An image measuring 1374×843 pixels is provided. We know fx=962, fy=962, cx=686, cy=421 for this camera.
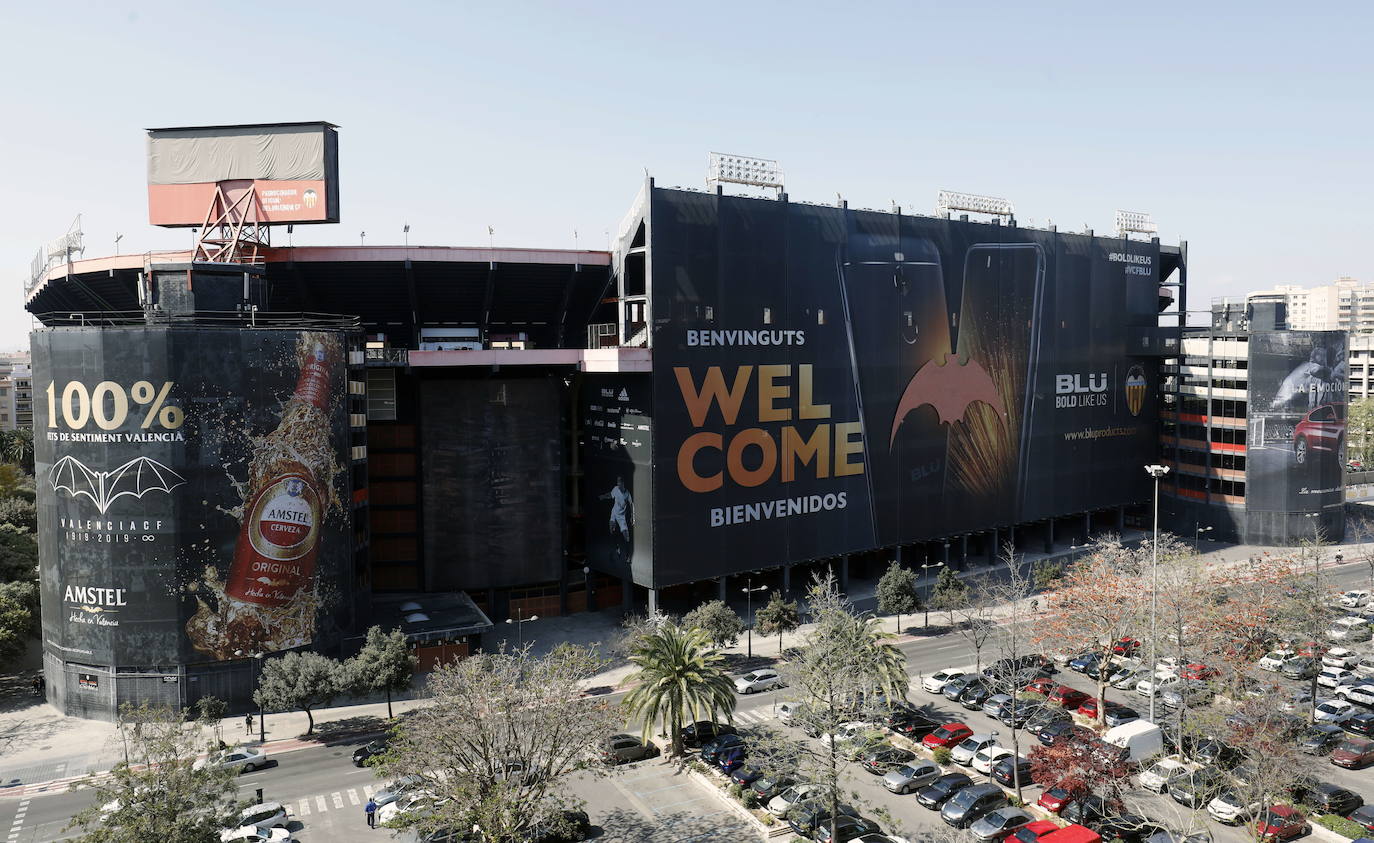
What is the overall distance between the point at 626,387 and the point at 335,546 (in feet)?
78.1

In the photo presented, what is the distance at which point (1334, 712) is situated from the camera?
57625 mm

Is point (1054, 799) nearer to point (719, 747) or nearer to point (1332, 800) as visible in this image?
point (1332, 800)

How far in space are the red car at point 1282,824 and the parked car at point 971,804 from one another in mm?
10961

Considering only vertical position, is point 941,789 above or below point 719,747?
below

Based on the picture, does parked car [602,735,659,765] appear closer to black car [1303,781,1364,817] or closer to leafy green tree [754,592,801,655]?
leafy green tree [754,592,801,655]

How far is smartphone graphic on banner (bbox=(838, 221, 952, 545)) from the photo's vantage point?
81.4 metres

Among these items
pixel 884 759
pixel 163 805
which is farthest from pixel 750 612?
pixel 163 805

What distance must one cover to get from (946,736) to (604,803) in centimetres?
1940

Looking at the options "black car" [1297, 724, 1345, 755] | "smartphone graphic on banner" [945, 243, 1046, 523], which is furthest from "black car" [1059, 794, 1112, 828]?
"smartphone graphic on banner" [945, 243, 1046, 523]

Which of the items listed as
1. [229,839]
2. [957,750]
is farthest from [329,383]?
[957,750]

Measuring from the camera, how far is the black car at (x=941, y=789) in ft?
153

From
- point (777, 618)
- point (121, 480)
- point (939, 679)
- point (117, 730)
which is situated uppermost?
point (121, 480)

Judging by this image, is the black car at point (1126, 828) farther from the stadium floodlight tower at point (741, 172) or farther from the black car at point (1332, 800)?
the stadium floodlight tower at point (741, 172)

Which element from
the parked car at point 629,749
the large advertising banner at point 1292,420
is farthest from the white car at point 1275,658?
the parked car at point 629,749
